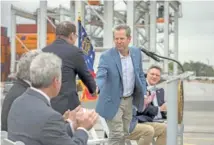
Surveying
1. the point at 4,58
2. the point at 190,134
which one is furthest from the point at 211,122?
the point at 4,58

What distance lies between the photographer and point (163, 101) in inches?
235

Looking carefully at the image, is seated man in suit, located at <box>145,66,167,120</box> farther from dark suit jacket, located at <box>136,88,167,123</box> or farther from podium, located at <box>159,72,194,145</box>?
podium, located at <box>159,72,194,145</box>

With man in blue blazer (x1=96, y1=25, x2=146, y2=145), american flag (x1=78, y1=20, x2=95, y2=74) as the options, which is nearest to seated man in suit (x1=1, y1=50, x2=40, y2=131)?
man in blue blazer (x1=96, y1=25, x2=146, y2=145)

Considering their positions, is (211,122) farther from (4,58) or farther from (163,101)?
(4,58)

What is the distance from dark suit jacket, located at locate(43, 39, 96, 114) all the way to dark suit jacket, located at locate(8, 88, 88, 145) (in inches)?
76.6

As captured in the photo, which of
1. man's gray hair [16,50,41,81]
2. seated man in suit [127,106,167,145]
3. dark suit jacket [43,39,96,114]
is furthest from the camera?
seated man in suit [127,106,167,145]

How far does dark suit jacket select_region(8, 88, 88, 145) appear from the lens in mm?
2652

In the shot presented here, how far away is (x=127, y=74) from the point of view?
5238 millimetres

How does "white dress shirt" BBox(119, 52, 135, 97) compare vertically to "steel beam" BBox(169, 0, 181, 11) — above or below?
below

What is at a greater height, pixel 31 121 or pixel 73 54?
pixel 73 54

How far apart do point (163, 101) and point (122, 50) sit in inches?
41.4

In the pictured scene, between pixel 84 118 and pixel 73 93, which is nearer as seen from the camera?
pixel 84 118

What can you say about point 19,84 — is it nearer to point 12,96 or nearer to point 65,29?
point 12,96

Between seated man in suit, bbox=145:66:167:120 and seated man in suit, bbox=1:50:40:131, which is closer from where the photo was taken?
seated man in suit, bbox=1:50:40:131
